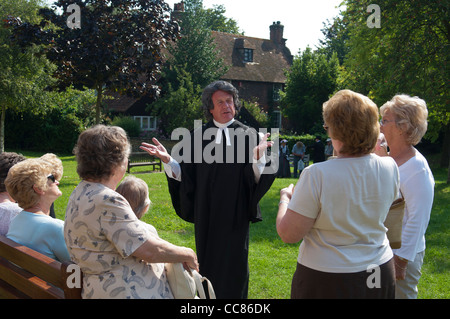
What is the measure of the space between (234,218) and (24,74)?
18.8 meters

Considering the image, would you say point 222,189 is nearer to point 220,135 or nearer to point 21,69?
point 220,135

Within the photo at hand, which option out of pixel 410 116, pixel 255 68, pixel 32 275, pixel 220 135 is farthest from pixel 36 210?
pixel 255 68

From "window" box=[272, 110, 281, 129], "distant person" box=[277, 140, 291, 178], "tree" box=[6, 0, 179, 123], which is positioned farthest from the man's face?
"window" box=[272, 110, 281, 129]

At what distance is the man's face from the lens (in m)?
3.86

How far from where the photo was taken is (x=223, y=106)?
3.88 meters

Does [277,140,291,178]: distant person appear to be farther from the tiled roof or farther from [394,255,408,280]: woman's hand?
the tiled roof

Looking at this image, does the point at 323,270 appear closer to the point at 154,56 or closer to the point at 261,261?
the point at 261,261

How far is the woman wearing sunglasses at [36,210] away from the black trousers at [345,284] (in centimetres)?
162

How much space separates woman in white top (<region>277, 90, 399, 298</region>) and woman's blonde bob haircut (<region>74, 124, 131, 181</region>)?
0.98 meters

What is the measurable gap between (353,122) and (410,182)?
3.08 ft

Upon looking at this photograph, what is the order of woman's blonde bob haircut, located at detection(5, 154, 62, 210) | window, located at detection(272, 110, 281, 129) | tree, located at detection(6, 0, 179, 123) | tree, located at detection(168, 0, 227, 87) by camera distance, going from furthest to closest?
window, located at detection(272, 110, 281, 129)
tree, located at detection(168, 0, 227, 87)
tree, located at detection(6, 0, 179, 123)
woman's blonde bob haircut, located at detection(5, 154, 62, 210)

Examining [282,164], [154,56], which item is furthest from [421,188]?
[282,164]

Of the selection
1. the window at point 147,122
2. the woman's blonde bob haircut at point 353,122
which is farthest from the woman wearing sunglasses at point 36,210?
the window at point 147,122

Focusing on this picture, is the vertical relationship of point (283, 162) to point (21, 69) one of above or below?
below
